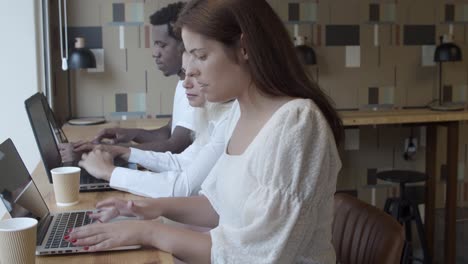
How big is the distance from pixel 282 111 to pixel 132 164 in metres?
1.01

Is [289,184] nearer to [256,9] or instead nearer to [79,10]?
[256,9]

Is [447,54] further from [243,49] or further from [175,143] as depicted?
[243,49]

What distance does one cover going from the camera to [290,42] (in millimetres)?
1200

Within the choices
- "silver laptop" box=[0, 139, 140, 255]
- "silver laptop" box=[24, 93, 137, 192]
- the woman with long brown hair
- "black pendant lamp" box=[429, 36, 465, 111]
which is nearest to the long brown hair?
the woman with long brown hair

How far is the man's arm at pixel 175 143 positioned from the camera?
7.81 feet

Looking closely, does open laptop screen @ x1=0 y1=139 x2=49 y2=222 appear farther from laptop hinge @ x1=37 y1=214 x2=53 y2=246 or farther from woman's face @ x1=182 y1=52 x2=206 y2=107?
woman's face @ x1=182 y1=52 x2=206 y2=107

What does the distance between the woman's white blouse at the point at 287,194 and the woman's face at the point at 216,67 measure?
118mm

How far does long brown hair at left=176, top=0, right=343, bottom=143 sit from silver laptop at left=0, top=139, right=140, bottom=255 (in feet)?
1.51

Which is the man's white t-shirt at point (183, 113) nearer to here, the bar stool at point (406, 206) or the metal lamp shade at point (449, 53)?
the bar stool at point (406, 206)

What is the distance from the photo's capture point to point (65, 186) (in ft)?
5.12

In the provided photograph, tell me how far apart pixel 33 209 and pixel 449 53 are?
127 inches

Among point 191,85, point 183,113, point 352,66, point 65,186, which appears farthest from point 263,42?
point 352,66

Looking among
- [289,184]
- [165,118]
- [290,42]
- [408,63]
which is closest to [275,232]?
[289,184]

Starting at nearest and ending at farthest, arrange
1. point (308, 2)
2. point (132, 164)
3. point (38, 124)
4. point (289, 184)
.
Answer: point (289, 184) < point (38, 124) < point (132, 164) < point (308, 2)
